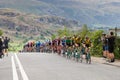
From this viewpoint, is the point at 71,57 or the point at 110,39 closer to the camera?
the point at 110,39

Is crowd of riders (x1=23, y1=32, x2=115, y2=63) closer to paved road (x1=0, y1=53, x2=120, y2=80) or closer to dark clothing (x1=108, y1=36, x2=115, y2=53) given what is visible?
dark clothing (x1=108, y1=36, x2=115, y2=53)

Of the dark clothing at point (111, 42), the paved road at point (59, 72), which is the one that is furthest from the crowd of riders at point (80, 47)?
the paved road at point (59, 72)

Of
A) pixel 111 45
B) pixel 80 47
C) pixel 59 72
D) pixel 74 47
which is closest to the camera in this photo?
pixel 59 72

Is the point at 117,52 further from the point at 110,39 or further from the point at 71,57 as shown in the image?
the point at 71,57

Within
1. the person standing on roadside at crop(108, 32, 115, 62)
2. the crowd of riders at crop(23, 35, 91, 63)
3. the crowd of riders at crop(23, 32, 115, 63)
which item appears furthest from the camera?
the crowd of riders at crop(23, 35, 91, 63)

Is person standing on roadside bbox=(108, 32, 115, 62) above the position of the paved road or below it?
above

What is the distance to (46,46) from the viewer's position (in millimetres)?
54875

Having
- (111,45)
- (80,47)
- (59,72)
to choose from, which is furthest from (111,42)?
(59,72)

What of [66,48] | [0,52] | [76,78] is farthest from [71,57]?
[76,78]

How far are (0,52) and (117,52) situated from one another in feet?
30.5

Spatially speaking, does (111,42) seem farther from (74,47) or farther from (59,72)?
(59,72)

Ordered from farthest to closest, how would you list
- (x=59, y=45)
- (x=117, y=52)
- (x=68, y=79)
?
1. (x=59, y=45)
2. (x=117, y=52)
3. (x=68, y=79)

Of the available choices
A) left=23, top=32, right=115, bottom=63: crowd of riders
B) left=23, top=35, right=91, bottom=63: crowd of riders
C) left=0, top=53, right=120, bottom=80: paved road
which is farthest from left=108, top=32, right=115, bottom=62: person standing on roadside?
left=0, top=53, right=120, bottom=80: paved road

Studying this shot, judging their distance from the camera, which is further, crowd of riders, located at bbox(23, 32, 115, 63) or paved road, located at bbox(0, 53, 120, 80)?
crowd of riders, located at bbox(23, 32, 115, 63)
